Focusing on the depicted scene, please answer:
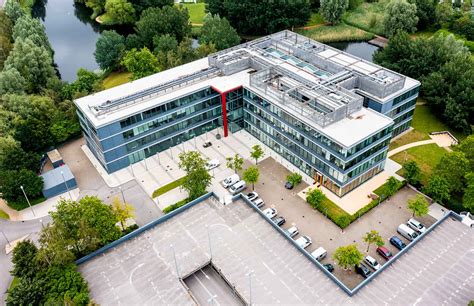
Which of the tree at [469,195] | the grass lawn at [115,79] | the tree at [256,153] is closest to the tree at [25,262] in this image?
the tree at [256,153]

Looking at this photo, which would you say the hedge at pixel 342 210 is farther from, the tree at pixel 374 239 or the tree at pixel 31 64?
the tree at pixel 31 64

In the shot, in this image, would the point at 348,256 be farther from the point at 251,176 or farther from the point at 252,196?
the point at 251,176

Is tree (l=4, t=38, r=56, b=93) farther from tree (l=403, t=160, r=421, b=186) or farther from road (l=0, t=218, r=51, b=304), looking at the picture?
tree (l=403, t=160, r=421, b=186)

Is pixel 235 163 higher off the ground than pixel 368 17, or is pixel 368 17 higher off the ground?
pixel 368 17

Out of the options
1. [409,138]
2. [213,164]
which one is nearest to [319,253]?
[213,164]

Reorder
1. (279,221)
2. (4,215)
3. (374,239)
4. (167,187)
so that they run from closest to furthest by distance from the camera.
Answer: (374,239), (279,221), (4,215), (167,187)

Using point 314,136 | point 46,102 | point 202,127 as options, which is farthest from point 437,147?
point 46,102
